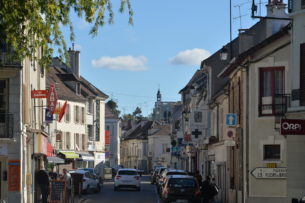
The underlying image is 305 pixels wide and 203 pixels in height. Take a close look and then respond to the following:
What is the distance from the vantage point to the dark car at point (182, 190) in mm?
31656

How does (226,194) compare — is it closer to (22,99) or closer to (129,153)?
(22,99)

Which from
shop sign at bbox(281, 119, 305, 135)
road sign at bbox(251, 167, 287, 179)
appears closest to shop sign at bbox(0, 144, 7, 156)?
road sign at bbox(251, 167, 287, 179)

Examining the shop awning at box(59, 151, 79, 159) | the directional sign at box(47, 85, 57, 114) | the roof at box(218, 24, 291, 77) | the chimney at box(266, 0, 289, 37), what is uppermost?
the chimney at box(266, 0, 289, 37)

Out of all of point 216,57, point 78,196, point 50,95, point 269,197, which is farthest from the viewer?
point 216,57

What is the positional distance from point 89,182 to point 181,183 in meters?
16.7

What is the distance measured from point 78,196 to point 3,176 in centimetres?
1201

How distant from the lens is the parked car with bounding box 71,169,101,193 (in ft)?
154

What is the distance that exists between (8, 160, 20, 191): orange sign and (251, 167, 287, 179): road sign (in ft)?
32.5

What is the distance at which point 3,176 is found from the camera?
31.7 meters

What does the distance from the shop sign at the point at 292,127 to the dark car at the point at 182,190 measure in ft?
36.4

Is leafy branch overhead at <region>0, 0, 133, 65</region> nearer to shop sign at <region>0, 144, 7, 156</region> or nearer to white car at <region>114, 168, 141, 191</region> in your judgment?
shop sign at <region>0, 144, 7, 156</region>

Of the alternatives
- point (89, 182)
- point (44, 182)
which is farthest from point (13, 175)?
point (89, 182)

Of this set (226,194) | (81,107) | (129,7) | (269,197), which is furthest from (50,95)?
(81,107)

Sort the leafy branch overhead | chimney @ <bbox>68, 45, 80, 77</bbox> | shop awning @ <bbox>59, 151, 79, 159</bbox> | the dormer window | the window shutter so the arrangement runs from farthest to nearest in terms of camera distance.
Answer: chimney @ <bbox>68, 45, 80, 77</bbox>
the dormer window
shop awning @ <bbox>59, 151, 79, 159</bbox>
the window shutter
the leafy branch overhead
